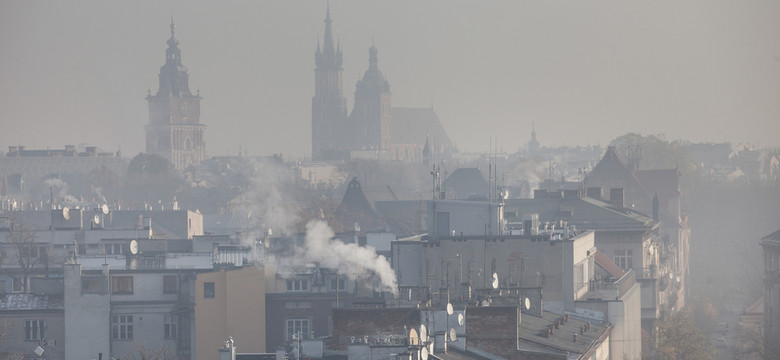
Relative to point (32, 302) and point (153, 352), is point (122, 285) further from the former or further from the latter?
point (153, 352)

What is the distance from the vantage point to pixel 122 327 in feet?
226

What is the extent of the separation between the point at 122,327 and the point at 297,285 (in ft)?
20.3

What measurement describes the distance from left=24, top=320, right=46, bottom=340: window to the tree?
2180 cm

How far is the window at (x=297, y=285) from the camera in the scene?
70.7 m

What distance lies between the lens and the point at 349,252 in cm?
7131

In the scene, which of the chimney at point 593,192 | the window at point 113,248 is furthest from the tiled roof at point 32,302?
the chimney at point 593,192

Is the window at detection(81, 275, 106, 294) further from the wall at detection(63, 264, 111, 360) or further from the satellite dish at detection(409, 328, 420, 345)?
the satellite dish at detection(409, 328, 420, 345)

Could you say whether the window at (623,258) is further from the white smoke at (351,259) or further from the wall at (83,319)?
the wall at (83,319)

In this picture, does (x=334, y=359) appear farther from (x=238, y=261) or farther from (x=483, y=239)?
(x=238, y=261)

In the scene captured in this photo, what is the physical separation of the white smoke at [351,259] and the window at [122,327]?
7395mm

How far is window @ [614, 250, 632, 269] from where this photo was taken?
9225cm

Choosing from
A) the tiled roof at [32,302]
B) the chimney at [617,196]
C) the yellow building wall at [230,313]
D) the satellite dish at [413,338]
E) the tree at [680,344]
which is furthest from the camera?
the chimney at [617,196]

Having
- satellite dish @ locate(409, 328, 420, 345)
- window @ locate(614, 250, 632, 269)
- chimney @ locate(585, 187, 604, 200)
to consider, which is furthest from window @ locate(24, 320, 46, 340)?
chimney @ locate(585, 187, 604, 200)

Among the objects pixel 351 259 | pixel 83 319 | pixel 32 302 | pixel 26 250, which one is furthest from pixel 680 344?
pixel 26 250
